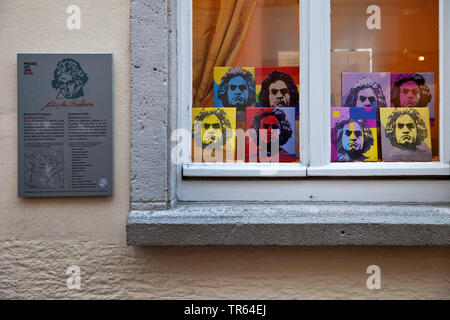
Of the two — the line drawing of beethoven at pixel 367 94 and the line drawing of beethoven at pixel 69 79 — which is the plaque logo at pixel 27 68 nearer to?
the line drawing of beethoven at pixel 69 79

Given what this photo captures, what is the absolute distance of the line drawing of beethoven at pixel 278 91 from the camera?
10.2 ft

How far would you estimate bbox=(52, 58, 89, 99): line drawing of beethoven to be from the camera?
8.82 ft

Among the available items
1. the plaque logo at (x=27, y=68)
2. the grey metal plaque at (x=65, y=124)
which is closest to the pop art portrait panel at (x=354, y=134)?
the grey metal plaque at (x=65, y=124)

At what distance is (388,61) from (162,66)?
1.92 m

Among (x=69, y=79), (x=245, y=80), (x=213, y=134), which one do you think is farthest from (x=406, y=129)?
(x=69, y=79)

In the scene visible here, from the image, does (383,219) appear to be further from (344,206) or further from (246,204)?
(246,204)

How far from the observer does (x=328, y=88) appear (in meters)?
2.92

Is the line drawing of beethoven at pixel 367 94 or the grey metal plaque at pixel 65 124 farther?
the line drawing of beethoven at pixel 367 94

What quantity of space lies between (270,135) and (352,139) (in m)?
0.66

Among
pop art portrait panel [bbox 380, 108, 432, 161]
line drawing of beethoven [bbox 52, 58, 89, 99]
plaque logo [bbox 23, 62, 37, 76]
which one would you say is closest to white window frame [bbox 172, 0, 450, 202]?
pop art portrait panel [bbox 380, 108, 432, 161]

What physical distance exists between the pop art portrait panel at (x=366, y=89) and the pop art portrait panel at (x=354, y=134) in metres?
0.06

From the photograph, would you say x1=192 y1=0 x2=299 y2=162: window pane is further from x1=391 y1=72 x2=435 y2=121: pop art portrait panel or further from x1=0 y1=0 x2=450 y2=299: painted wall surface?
x1=391 y1=72 x2=435 y2=121: pop art portrait panel

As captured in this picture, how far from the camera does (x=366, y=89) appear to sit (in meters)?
3.15
